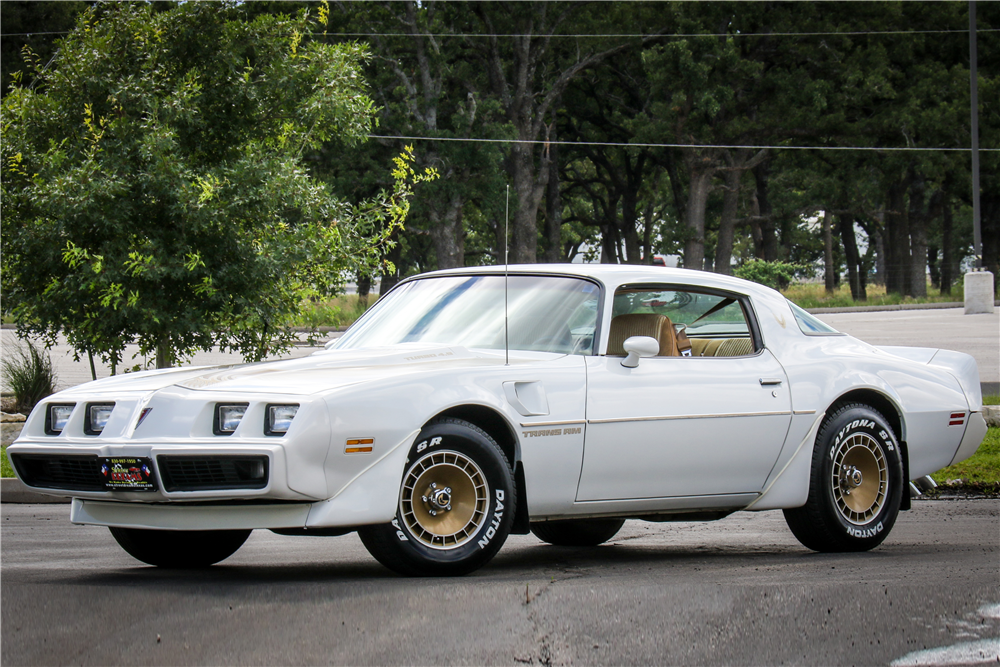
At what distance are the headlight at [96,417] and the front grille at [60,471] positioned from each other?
15 centimetres

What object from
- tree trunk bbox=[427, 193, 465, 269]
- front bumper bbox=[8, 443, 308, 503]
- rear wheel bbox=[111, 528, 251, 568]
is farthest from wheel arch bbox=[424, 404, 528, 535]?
tree trunk bbox=[427, 193, 465, 269]

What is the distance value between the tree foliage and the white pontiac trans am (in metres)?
5.41

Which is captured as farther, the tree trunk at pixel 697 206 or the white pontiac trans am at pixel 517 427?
the tree trunk at pixel 697 206

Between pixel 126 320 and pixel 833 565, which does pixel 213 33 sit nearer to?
pixel 126 320

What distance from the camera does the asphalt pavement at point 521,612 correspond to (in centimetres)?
422

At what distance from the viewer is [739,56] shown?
1751 inches

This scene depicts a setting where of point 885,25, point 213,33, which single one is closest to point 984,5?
point 885,25

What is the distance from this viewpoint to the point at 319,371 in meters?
5.59

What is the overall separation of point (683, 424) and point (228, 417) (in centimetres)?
235

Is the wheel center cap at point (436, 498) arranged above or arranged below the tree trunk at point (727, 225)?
below

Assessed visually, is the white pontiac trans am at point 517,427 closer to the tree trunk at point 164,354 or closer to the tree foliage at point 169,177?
the tree foliage at point 169,177

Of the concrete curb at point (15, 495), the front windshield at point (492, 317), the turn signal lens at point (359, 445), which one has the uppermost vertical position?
the front windshield at point (492, 317)

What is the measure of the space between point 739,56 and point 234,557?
4053cm

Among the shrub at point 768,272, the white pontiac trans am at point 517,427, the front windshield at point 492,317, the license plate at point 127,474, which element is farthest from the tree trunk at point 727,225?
the license plate at point 127,474
